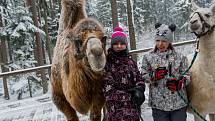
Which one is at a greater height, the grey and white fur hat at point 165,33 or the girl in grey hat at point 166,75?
the grey and white fur hat at point 165,33

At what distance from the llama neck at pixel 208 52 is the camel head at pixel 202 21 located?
0.34 feet

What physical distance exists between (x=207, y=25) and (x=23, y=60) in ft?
53.5

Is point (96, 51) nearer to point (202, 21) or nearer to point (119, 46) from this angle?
point (119, 46)

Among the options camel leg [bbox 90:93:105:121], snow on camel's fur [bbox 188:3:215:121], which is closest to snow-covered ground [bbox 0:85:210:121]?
snow on camel's fur [bbox 188:3:215:121]

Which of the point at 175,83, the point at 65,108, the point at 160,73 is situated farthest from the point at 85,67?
the point at 65,108

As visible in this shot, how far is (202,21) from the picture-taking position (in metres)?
3.45

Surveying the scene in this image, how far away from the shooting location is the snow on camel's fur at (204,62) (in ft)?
11.4

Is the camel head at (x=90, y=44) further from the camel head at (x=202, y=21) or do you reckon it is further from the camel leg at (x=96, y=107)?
the camel head at (x=202, y=21)

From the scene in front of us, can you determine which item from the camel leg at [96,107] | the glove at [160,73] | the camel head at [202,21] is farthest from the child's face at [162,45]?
the camel leg at [96,107]

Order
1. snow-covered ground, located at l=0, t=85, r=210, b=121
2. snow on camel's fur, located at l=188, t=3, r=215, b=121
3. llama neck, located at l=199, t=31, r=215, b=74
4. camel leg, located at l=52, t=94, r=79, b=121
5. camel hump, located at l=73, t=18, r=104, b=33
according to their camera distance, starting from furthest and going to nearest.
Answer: snow-covered ground, located at l=0, t=85, r=210, b=121
camel leg, located at l=52, t=94, r=79, b=121
llama neck, located at l=199, t=31, r=215, b=74
snow on camel's fur, located at l=188, t=3, r=215, b=121
camel hump, located at l=73, t=18, r=104, b=33

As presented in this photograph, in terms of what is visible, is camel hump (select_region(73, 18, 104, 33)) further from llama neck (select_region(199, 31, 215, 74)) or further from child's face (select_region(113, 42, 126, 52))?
llama neck (select_region(199, 31, 215, 74))

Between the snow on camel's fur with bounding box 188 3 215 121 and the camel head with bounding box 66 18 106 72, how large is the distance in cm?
104

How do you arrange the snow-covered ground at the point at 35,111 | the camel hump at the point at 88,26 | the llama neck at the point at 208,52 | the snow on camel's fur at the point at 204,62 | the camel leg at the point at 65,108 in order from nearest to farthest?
1. the camel hump at the point at 88,26
2. the snow on camel's fur at the point at 204,62
3. the llama neck at the point at 208,52
4. the camel leg at the point at 65,108
5. the snow-covered ground at the point at 35,111

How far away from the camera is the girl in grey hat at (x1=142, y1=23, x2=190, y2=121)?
3551mm
